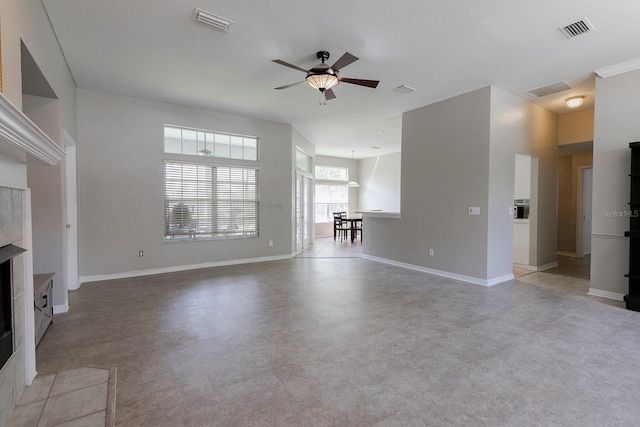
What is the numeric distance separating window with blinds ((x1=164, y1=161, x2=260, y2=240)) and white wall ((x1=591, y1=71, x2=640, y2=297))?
5506 mm

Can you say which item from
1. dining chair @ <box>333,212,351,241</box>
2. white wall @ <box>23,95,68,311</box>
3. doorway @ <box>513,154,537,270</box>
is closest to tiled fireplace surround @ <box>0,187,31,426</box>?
white wall @ <box>23,95,68,311</box>

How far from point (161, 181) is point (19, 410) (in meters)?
3.96

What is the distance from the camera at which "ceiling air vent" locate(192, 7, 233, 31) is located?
2.70m

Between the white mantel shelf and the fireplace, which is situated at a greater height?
the white mantel shelf

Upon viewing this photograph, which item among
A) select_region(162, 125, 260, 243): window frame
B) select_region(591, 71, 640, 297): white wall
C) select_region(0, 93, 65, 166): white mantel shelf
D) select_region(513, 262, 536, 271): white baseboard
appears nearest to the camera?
select_region(0, 93, 65, 166): white mantel shelf

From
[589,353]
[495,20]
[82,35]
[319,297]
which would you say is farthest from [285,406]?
[82,35]

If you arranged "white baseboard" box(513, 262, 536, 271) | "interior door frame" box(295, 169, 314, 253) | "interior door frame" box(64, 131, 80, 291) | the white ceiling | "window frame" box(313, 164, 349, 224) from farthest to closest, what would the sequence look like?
1. "window frame" box(313, 164, 349, 224)
2. "interior door frame" box(295, 169, 314, 253)
3. "white baseboard" box(513, 262, 536, 271)
4. "interior door frame" box(64, 131, 80, 291)
5. the white ceiling

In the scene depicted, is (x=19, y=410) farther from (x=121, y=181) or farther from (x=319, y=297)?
(x=121, y=181)

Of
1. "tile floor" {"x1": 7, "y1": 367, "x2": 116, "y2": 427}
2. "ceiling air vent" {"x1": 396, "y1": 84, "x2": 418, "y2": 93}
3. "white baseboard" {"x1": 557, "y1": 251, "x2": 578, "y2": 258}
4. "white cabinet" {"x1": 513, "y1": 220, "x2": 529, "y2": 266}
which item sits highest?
"ceiling air vent" {"x1": 396, "y1": 84, "x2": 418, "y2": 93}

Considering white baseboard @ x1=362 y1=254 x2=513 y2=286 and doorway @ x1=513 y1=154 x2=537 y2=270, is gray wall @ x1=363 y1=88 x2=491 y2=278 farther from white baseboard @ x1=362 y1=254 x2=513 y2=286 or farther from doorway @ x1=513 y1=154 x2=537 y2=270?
doorway @ x1=513 y1=154 x2=537 y2=270

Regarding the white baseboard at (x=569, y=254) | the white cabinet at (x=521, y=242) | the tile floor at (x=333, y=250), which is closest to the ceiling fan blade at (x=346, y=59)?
the tile floor at (x=333, y=250)

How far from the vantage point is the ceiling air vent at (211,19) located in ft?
8.86

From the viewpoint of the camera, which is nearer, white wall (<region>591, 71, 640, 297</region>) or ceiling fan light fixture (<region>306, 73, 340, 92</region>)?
ceiling fan light fixture (<region>306, 73, 340, 92</region>)

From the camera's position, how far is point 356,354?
2.41 meters
